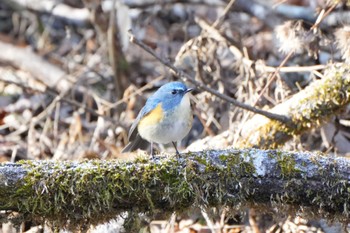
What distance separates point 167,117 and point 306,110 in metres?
1.46

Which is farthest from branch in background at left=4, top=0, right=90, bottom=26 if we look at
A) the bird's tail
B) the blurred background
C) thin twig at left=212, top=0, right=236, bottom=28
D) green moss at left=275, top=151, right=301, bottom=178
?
green moss at left=275, top=151, right=301, bottom=178

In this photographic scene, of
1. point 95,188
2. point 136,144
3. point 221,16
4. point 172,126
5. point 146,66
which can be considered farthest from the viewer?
point 146,66

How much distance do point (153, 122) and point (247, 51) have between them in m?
2.35

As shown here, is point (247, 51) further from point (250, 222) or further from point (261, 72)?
point (250, 222)

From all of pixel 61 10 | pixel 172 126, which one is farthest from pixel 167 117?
pixel 61 10

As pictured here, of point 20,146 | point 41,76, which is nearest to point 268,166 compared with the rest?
point 20,146

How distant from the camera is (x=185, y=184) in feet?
12.1

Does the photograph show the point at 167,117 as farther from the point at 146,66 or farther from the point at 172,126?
the point at 146,66

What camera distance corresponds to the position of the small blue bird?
4.31 metres

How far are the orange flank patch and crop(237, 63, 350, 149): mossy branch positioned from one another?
3.87 ft

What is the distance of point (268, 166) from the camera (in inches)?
147

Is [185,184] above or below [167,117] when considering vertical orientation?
below

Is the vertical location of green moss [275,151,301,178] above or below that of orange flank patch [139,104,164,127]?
below

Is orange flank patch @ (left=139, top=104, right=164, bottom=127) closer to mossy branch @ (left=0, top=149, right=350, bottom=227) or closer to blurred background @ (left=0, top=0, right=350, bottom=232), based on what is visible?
mossy branch @ (left=0, top=149, right=350, bottom=227)
